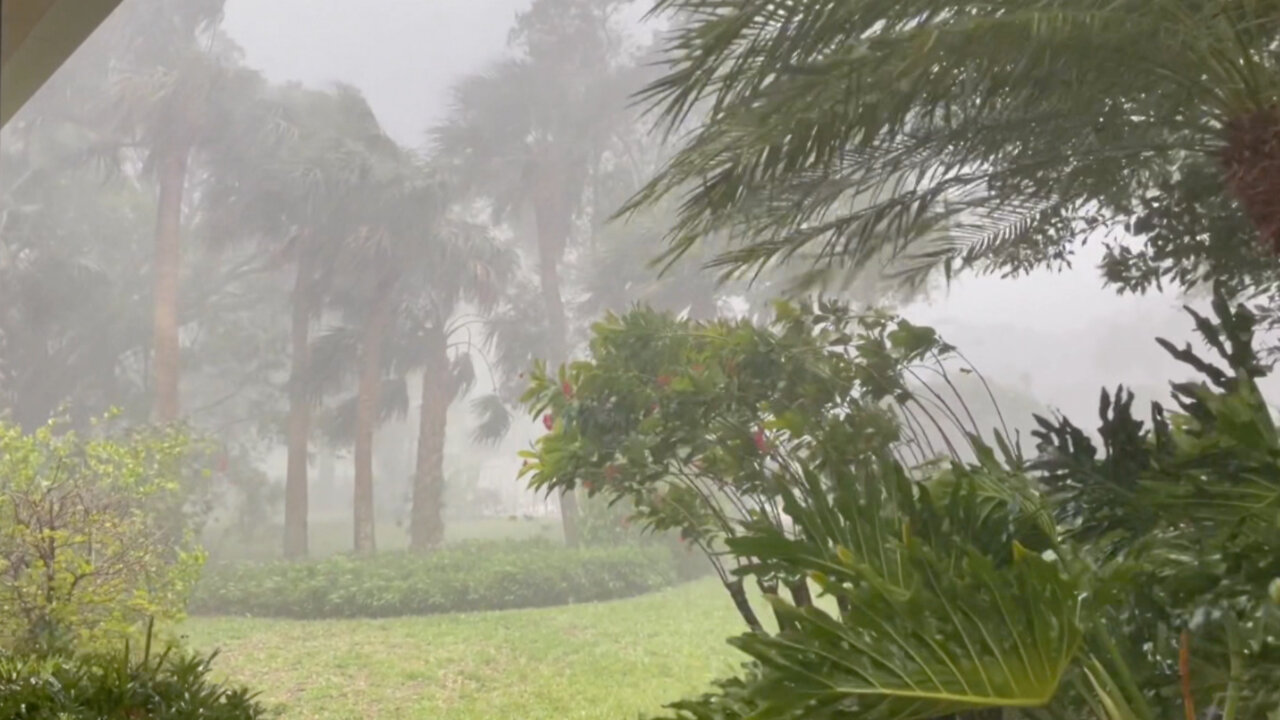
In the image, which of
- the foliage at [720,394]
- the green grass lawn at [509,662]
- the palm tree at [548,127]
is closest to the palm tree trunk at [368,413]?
the green grass lawn at [509,662]

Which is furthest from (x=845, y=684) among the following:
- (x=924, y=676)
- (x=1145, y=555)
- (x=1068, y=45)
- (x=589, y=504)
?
(x=589, y=504)

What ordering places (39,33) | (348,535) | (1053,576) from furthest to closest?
(348,535) → (39,33) → (1053,576)

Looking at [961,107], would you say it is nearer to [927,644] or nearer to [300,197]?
[927,644]

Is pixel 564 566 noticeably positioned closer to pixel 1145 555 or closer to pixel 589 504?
pixel 589 504

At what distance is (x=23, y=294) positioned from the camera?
4207mm

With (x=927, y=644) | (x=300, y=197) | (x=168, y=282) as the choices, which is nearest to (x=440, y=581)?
(x=300, y=197)

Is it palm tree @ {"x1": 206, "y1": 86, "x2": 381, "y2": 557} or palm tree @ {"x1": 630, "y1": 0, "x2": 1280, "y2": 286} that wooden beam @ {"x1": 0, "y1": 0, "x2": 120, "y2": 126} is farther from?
palm tree @ {"x1": 630, "y1": 0, "x2": 1280, "y2": 286}

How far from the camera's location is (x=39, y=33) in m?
2.53

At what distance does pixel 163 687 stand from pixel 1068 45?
1882 millimetres

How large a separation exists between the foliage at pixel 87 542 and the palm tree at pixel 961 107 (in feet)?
7.05

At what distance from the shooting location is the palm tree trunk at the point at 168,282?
13.2 feet

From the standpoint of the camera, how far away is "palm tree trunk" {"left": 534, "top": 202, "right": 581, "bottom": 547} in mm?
3381

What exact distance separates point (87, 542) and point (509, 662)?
1291 millimetres

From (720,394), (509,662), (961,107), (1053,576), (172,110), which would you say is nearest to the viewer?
(1053,576)
